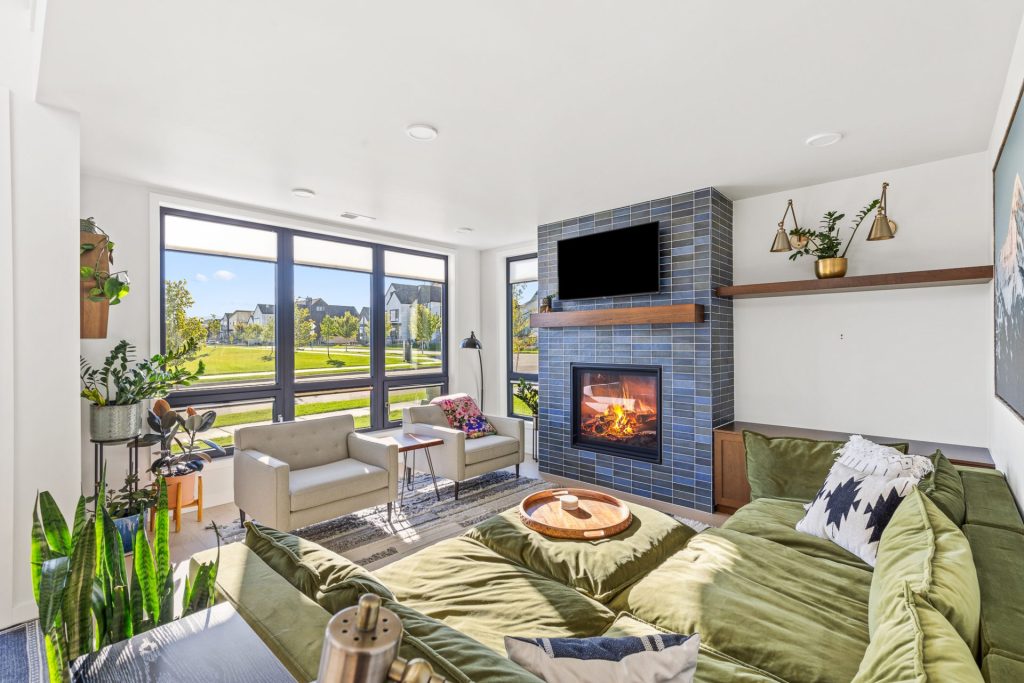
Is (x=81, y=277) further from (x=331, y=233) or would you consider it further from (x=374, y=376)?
(x=374, y=376)

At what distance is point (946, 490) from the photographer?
191cm

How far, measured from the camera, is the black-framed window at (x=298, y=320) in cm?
403

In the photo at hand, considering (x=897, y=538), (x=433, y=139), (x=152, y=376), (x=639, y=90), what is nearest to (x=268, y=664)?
(x=897, y=538)

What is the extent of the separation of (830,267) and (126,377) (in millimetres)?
4633

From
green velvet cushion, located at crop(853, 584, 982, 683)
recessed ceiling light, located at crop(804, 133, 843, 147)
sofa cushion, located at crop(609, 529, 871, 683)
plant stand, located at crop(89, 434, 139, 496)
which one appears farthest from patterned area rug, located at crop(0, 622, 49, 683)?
recessed ceiling light, located at crop(804, 133, 843, 147)

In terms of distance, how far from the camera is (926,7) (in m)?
1.72

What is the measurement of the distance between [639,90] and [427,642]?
2260 mm

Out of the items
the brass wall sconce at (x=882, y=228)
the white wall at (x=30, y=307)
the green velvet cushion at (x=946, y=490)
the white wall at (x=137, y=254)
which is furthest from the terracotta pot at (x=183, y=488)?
the brass wall sconce at (x=882, y=228)

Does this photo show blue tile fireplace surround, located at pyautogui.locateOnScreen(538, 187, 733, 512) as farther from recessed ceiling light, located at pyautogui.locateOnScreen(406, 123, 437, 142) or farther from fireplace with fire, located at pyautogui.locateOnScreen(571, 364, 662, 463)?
recessed ceiling light, located at pyautogui.locateOnScreen(406, 123, 437, 142)

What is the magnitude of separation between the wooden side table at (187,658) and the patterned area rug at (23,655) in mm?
1828

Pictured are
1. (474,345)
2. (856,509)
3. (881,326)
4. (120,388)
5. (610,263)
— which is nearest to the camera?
(856,509)

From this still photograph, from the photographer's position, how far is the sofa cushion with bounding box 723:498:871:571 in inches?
79.2

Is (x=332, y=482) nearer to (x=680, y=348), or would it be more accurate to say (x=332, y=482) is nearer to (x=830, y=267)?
(x=680, y=348)

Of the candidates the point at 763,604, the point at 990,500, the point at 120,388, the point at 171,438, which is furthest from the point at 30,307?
the point at 990,500
